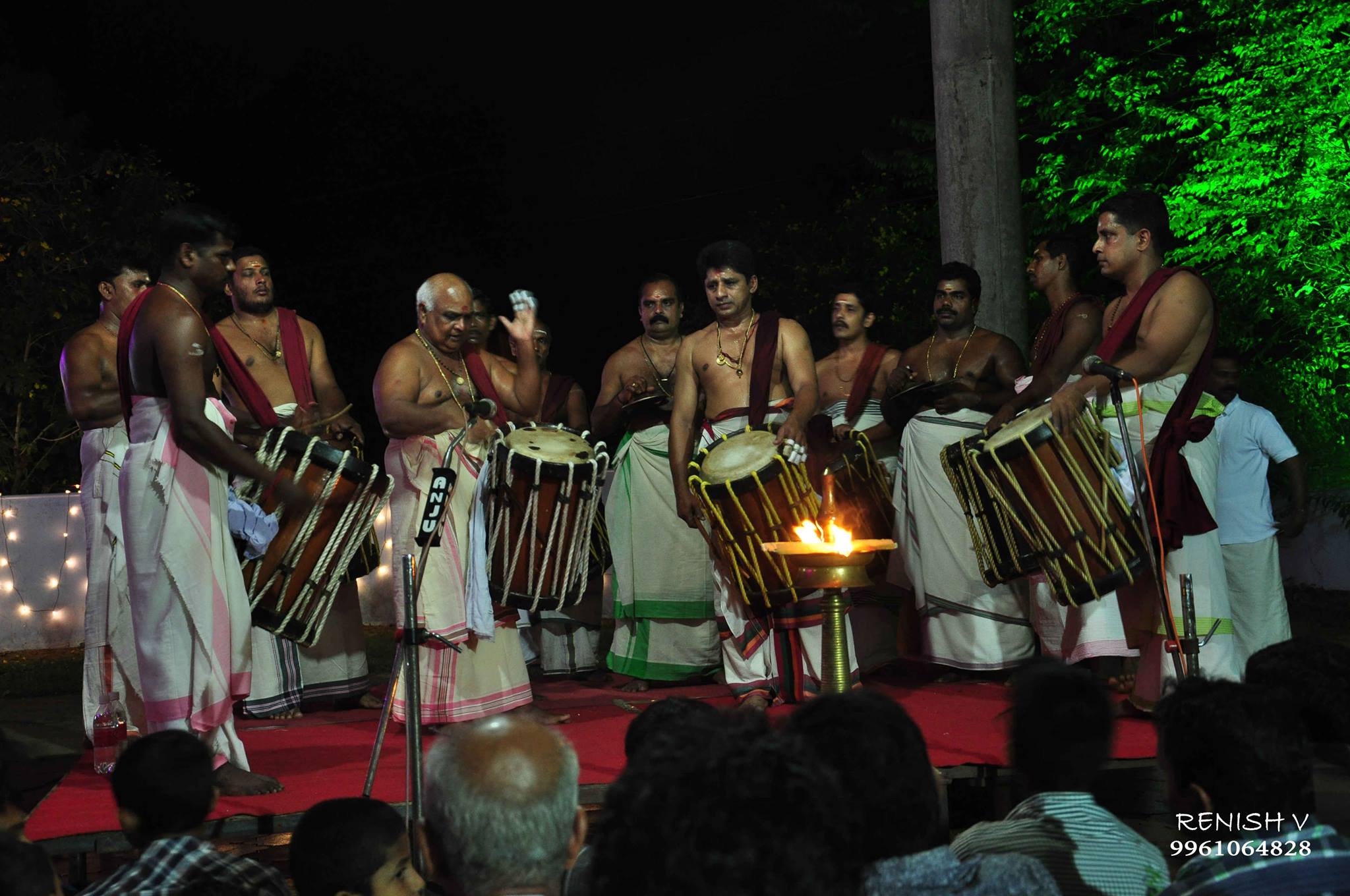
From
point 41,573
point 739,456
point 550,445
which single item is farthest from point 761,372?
point 41,573

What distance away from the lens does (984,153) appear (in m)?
8.27

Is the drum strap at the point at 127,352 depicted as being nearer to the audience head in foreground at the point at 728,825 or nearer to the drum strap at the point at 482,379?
the drum strap at the point at 482,379

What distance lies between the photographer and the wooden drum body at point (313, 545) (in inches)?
213

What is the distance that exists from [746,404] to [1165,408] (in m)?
1.95

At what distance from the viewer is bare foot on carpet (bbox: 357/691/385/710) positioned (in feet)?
23.5

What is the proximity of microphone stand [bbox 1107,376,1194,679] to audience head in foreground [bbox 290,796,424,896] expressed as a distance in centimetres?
292

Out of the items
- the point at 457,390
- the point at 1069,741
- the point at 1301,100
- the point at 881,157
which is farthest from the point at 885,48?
the point at 1069,741

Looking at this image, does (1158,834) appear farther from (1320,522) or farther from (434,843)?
(1320,522)

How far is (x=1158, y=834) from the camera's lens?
5.05 meters

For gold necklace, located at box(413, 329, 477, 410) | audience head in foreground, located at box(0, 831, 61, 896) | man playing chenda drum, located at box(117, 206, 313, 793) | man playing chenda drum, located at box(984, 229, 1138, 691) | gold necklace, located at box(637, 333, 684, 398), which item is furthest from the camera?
gold necklace, located at box(637, 333, 684, 398)

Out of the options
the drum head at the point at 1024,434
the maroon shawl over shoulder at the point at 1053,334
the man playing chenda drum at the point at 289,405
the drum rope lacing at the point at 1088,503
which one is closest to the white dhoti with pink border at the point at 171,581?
the man playing chenda drum at the point at 289,405

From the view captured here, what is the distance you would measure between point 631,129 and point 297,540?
2080cm

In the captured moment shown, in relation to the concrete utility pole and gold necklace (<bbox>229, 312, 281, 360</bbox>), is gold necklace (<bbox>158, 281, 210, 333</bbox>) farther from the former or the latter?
the concrete utility pole

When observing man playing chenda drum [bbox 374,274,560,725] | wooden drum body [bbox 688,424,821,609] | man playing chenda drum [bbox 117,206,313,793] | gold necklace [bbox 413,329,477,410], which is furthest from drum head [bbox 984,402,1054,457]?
man playing chenda drum [bbox 117,206,313,793]
